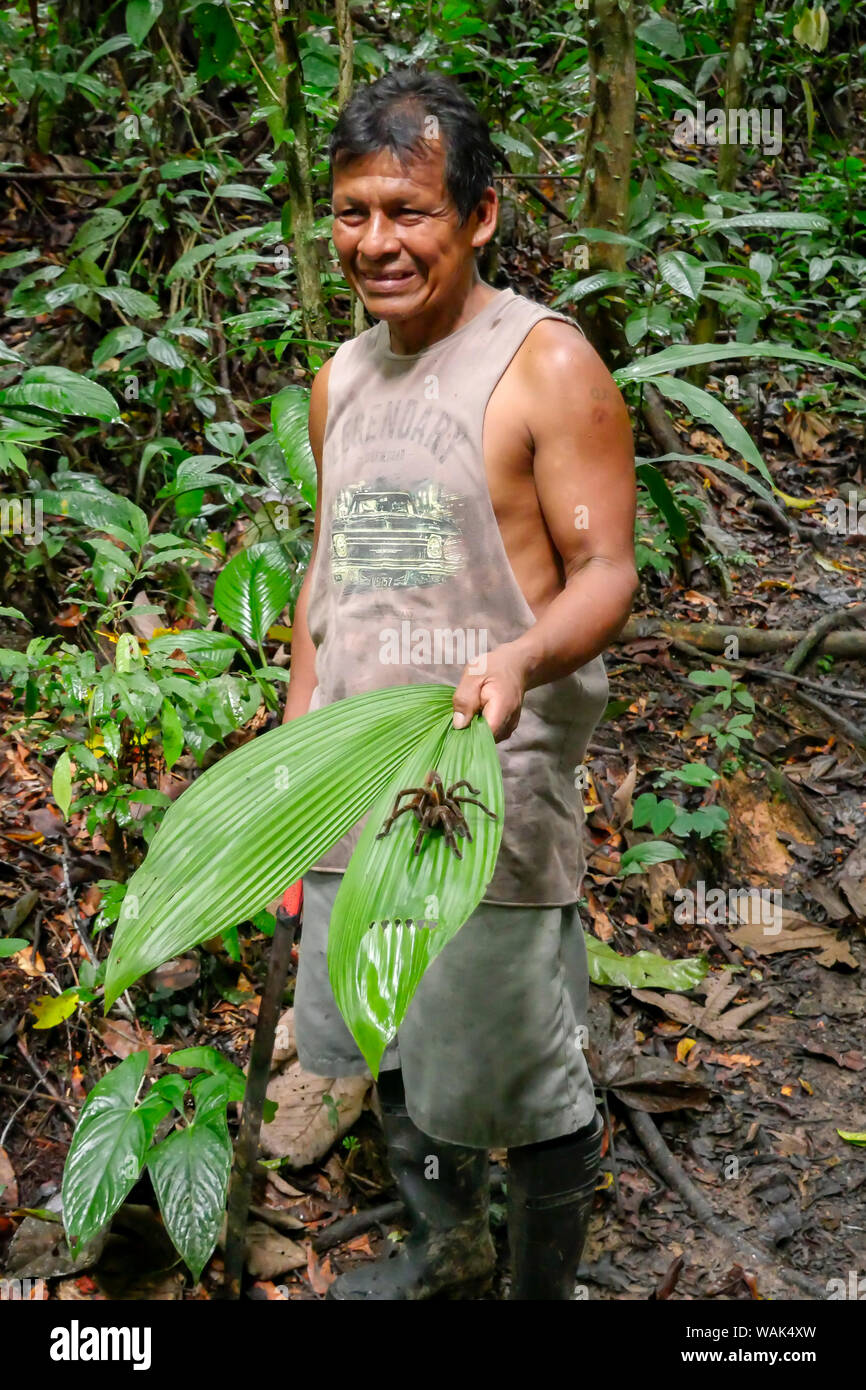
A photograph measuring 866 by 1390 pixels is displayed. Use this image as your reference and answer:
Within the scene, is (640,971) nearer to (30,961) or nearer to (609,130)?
(30,961)

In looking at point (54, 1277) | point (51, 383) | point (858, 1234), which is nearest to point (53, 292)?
point (51, 383)

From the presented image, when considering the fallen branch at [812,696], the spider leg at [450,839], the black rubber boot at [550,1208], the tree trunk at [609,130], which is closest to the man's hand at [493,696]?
the spider leg at [450,839]

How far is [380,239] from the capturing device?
5.55ft

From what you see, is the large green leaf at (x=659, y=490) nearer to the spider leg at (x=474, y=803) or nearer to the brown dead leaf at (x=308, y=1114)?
the brown dead leaf at (x=308, y=1114)

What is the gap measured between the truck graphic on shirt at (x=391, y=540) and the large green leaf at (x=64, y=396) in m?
1.00

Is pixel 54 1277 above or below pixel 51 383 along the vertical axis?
below

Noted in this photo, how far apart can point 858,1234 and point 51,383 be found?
248 centimetres

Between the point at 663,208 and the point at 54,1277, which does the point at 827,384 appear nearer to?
the point at 663,208

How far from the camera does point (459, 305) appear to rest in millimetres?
1805

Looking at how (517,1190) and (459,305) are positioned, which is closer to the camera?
(459,305)

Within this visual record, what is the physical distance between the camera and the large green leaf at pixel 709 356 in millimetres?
2162

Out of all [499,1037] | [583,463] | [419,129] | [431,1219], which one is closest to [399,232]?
[419,129]

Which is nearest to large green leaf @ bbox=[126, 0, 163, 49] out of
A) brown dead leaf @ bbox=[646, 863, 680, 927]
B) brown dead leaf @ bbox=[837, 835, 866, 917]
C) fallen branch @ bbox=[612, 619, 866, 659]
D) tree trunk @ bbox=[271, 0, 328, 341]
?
tree trunk @ bbox=[271, 0, 328, 341]

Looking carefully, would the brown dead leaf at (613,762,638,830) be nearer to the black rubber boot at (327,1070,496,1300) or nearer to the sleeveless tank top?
the black rubber boot at (327,1070,496,1300)
